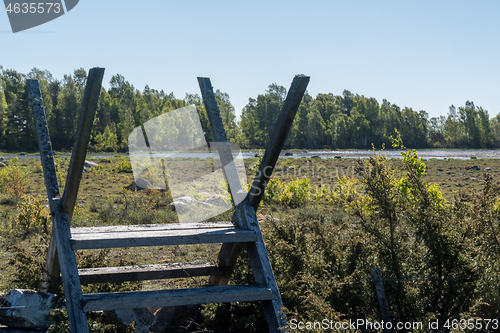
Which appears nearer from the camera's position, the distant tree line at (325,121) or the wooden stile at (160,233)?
the wooden stile at (160,233)

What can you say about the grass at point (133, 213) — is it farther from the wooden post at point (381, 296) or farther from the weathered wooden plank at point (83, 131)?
the weathered wooden plank at point (83, 131)

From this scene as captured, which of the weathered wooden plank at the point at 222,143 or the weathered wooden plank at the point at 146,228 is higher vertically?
the weathered wooden plank at the point at 222,143

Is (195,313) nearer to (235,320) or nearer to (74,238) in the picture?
(235,320)

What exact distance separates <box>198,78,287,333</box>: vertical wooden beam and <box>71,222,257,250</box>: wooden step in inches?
3.7

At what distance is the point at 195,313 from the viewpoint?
386cm

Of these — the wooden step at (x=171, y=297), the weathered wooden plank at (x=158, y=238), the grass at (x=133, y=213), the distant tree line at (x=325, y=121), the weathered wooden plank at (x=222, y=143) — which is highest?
the distant tree line at (x=325, y=121)

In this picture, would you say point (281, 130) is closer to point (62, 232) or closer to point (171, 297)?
point (171, 297)

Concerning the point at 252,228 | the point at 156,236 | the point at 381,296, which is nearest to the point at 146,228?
the point at 156,236

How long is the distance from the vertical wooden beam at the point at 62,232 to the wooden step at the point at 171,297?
0.08m

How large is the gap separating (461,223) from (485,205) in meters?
0.30

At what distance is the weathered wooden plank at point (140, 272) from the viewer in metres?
3.48

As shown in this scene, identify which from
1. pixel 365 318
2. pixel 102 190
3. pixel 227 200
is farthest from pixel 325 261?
pixel 102 190

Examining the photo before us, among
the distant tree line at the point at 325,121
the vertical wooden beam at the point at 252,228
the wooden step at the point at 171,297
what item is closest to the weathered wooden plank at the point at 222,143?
the vertical wooden beam at the point at 252,228

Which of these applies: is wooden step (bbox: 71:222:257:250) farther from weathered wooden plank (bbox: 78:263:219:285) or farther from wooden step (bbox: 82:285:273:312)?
weathered wooden plank (bbox: 78:263:219:285)
